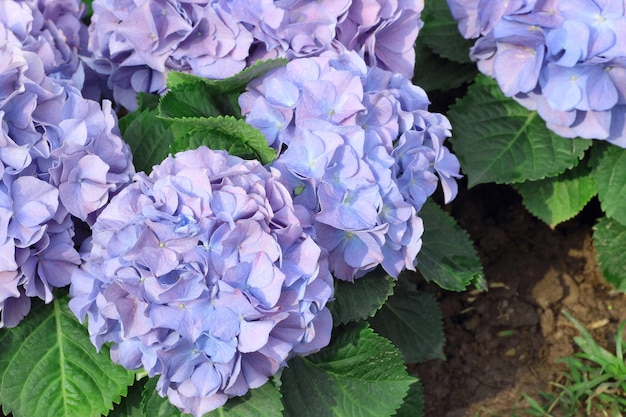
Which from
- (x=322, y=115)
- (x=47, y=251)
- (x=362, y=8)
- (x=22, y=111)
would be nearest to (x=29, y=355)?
(x=47, y=251)

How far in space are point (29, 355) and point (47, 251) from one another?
275 millimetres

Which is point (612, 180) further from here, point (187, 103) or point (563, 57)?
point (187, 103)

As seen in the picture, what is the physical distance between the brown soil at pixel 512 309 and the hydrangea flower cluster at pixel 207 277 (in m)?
1.08

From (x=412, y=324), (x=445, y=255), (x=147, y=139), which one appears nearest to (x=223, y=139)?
(x=147, y=139)

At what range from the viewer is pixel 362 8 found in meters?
2.17

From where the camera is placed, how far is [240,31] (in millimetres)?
2129

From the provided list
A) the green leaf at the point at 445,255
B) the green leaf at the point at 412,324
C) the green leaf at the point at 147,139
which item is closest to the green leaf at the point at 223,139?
the green leaf at the point at 147,139

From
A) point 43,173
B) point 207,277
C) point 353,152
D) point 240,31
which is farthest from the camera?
point 240,31

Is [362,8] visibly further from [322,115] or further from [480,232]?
[480,232]

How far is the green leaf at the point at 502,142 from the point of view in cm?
247

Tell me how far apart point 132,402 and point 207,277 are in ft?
1.98

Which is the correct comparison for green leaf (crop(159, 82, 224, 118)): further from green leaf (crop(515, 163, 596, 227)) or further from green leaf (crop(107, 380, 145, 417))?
green leaf (crop(515, 163, 596, 227))

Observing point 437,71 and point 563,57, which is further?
point 437,71

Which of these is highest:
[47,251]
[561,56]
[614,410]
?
[561,56]
